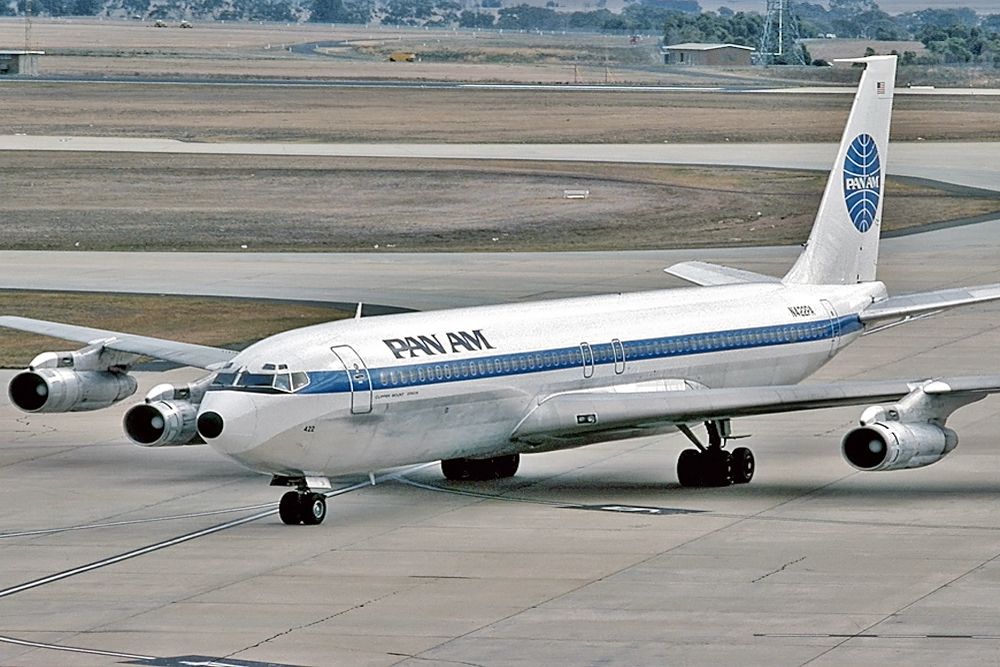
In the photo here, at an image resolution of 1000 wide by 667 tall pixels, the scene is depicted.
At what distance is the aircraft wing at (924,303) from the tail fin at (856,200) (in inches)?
48.6

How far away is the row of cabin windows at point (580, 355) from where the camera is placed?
3728cm

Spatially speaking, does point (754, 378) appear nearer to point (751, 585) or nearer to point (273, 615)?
point (751, 585)

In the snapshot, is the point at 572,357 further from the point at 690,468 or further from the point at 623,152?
the point at 623,152

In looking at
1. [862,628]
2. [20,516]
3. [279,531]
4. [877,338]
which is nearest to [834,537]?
[862,628]

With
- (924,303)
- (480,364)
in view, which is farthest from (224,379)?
(924,303)

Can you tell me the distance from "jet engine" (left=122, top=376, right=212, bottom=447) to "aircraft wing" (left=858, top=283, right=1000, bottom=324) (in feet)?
48.6

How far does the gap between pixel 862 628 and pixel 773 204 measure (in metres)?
77.3

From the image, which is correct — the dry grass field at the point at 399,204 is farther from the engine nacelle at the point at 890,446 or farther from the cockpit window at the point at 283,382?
the cockpit window at the point at 283,382

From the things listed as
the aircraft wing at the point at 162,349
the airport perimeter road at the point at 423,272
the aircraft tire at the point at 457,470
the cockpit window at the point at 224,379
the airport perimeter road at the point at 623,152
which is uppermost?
the cockpit window at the point at 224,379

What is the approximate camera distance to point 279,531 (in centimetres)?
3628

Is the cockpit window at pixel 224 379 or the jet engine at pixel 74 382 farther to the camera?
the jet engine at pixel 74 382

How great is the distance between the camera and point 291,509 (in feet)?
120

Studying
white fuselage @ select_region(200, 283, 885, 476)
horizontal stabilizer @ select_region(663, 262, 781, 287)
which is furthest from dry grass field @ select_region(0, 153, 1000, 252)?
white fuselage @ select_region(200, 283, 885, 476)

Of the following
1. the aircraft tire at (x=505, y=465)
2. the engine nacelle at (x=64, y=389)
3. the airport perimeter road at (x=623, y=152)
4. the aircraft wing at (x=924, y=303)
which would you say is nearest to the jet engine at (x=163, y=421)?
the engine nacelle at (x=64, y=389)
